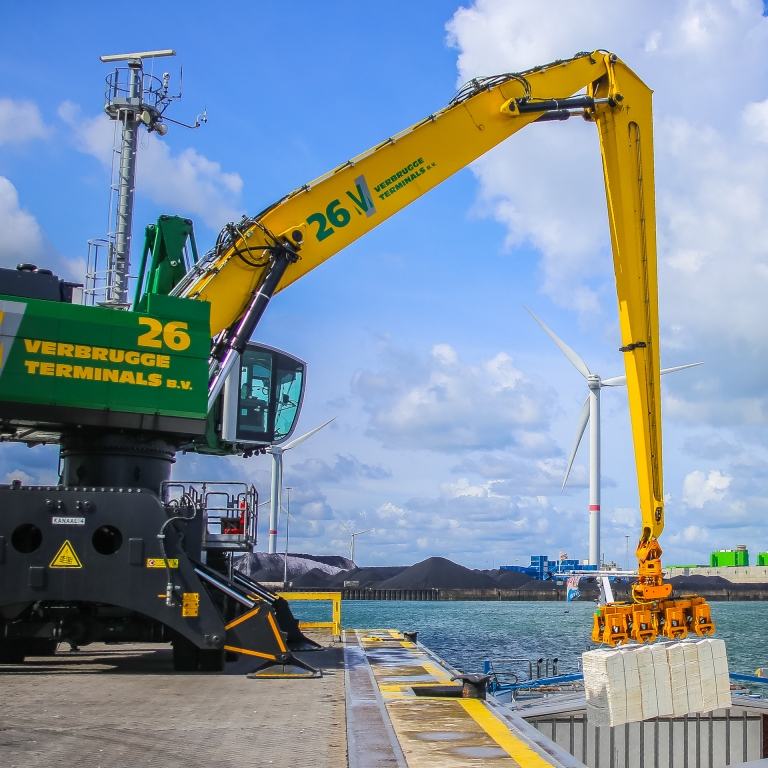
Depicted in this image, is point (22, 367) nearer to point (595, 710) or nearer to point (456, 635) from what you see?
point (595, 710)

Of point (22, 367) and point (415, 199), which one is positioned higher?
point (415, 199)

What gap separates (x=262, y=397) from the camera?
18828mm

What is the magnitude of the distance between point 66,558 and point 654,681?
29.9 ft

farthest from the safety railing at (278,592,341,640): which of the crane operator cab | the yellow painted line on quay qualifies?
the yellow painted line on quay

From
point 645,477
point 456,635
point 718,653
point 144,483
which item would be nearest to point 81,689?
point 144,483

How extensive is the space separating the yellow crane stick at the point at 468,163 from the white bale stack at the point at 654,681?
2.66 meters

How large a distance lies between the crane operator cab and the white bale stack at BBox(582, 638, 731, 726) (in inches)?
353

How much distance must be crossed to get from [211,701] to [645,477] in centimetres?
889

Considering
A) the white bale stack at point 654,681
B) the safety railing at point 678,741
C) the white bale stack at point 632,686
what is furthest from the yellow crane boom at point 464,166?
the safety railing at point 678,741

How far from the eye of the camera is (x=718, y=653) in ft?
42.9

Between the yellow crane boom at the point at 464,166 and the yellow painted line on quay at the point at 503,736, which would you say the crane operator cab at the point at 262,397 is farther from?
the yellow painted line on quay at the point at 503,736

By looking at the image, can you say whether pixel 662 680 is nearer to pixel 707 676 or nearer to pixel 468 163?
pixel 707 676

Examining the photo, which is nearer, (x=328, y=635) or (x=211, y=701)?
(x=211, y=701)

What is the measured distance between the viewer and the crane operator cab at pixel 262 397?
18.4 m
